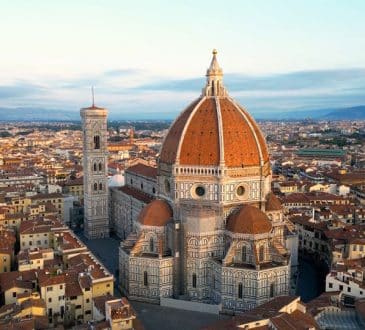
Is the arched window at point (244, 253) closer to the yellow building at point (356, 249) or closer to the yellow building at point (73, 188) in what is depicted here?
the yellow building at point (356, 249)

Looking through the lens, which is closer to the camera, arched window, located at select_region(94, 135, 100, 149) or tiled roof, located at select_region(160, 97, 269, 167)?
tiled roof, located at select_region(160, 97, 269, 167)

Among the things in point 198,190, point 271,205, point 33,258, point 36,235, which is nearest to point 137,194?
point 36,235

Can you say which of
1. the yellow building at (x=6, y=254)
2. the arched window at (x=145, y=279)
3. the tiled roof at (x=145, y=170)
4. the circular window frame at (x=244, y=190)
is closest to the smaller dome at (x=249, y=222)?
the circular window frame at (x=244, y=190)

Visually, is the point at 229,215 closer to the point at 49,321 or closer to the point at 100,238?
the point at 49,321

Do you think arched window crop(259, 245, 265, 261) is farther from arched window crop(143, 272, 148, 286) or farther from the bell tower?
the bell tower

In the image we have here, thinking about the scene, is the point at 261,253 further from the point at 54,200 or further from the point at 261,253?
the point at 54,200

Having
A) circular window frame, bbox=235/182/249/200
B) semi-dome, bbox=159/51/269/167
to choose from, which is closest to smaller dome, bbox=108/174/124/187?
semi-dome, bbox=159/51/269/167

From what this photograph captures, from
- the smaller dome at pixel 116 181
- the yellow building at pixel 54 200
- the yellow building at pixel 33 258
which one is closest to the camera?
the yellow building at pixel 33 258

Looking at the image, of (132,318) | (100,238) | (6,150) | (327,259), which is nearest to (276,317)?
(132,318)
